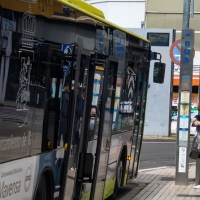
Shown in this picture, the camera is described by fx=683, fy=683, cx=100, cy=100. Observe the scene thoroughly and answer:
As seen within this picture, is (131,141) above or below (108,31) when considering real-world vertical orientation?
below

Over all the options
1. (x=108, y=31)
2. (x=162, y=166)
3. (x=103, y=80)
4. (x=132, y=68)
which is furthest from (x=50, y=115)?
(x=162, y=166)

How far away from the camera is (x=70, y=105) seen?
8.55m

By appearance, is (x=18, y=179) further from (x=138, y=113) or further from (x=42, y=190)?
(x=138, y=113)

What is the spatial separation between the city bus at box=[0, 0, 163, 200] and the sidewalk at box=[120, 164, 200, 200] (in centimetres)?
72

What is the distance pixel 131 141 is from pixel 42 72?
244 inches

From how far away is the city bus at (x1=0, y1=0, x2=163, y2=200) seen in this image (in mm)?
6500

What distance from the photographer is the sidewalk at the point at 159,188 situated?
12.7 m

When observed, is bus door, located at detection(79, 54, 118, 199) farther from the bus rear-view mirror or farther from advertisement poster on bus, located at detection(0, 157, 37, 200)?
the bus rear-view mirror

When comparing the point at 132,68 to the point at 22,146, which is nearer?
the point at 22,146

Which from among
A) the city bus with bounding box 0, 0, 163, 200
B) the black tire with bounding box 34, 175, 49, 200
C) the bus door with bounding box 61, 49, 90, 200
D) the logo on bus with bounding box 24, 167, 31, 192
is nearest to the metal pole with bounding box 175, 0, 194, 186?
the city bus with bounding box 0, 0, 163, 200

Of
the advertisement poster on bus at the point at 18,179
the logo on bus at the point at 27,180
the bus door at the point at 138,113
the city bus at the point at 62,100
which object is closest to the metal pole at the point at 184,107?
the bus door at the point at 138,113

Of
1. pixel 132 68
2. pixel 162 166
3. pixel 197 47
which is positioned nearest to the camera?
pixel 132 68

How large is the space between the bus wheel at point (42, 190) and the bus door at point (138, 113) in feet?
17.8

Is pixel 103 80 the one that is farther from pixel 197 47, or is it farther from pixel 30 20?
pixel 197 47
